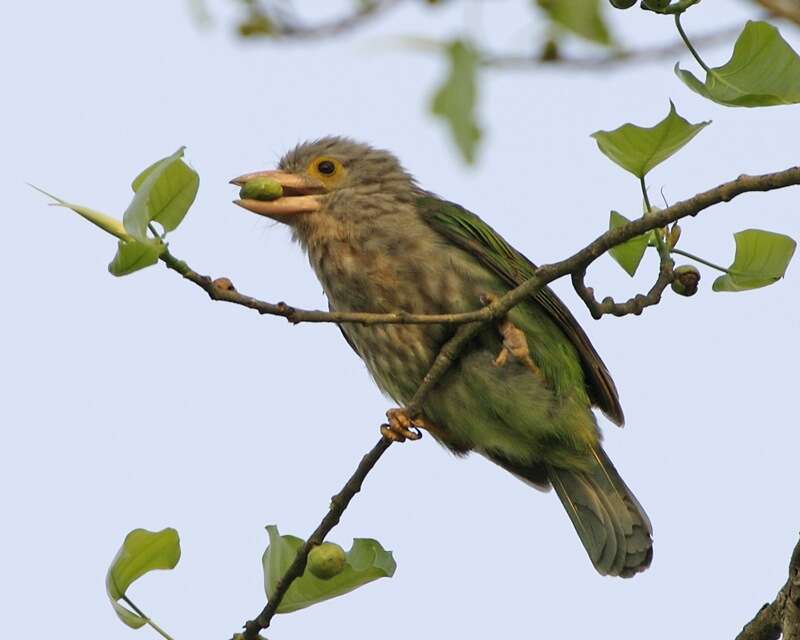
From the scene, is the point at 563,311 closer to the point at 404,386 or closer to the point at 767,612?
the point at 404,386

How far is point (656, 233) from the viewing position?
348 cm

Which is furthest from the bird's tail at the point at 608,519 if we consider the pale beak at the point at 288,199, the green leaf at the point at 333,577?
the green leaf at the point at 333,577

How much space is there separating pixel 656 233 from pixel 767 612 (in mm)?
1064

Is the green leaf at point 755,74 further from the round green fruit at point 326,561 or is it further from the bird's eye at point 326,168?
the bird's eye at point 326,168

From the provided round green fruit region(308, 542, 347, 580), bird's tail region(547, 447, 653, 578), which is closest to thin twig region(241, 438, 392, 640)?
round green fruit region(308, 542, 347, 580)

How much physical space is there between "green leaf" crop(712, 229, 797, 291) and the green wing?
55.9 inches

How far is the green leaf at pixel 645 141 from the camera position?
9.76 ft

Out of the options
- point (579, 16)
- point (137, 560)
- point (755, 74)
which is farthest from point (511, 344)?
point (579, 16)

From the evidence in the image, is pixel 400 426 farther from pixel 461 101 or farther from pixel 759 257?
pixel 461 101

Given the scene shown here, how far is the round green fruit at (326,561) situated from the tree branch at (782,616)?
1117 millimetres

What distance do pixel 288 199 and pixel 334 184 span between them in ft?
0.77

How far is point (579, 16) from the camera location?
1812 millimetres

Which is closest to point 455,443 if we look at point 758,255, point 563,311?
point 563,311

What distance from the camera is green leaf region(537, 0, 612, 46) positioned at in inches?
71.4
